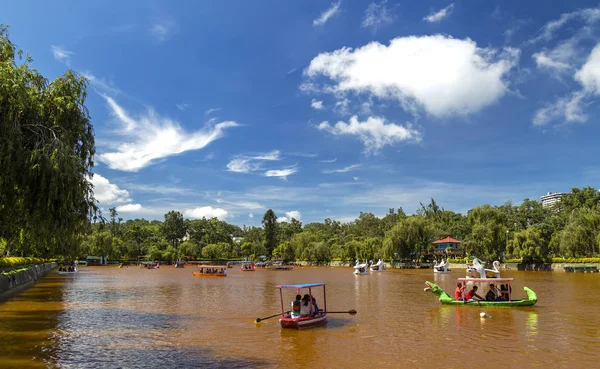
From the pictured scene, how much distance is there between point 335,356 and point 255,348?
329 cm

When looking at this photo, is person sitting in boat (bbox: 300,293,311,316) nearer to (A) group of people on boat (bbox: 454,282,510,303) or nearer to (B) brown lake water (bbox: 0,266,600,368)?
(B) brown lake water (bbox: 0,266,600,368)

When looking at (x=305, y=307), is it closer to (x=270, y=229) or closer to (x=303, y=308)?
(x=303, y=308)

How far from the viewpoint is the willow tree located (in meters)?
14.9

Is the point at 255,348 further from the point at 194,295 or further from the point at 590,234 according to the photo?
the point at 590,234

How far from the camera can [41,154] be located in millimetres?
15234

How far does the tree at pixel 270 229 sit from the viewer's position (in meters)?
145

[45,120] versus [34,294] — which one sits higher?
[45,120]

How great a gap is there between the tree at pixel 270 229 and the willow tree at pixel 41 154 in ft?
415

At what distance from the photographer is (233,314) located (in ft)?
83.8

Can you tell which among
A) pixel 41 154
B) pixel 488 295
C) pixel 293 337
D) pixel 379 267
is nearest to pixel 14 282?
pixel 41 154

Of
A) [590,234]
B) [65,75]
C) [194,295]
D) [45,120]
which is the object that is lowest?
[194,295]

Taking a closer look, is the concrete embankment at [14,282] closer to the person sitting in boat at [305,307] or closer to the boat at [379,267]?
the person sitting in boat at [305,307]

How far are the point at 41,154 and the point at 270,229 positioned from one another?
131815mm

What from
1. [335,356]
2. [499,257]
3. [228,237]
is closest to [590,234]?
[499,257]
